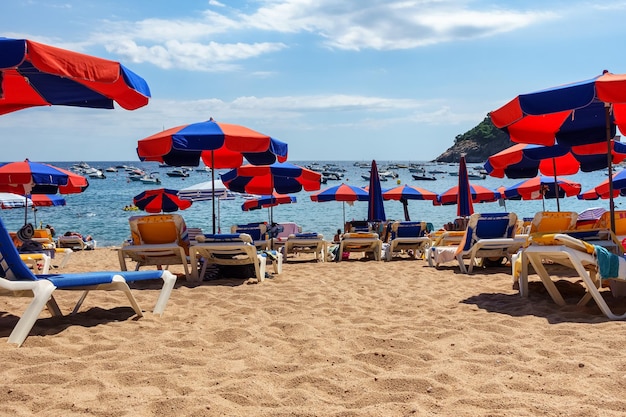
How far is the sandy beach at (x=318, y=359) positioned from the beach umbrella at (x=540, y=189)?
9333 millimetres

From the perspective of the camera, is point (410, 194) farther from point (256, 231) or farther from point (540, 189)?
point (256, 231)

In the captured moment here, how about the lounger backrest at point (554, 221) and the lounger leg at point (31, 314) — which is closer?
the lounger leg at point (31, 314)

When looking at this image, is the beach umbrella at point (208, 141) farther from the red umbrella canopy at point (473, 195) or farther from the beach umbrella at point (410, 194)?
the red umbrella canopy at point (473, 195)

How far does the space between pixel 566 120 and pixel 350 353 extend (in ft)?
15.2

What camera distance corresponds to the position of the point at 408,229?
1088 centimetres

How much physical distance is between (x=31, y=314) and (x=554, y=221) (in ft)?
16.8

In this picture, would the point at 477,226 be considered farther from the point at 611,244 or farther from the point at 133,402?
the point at 133,402

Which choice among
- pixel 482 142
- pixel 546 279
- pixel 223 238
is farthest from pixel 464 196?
pixel 482 142

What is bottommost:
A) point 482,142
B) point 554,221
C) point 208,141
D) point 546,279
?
point 546,279

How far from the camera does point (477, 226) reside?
7949mm

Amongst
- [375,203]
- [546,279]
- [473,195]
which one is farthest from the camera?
[473,195]

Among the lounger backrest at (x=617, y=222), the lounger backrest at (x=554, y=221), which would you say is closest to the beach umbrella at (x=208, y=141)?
the lounger backrest at (x=554, y=221)

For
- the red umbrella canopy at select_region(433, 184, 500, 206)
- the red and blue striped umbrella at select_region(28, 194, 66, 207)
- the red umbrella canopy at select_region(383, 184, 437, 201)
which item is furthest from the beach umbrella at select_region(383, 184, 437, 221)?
the red and blue striped umbrella at select_region(28, 194, 66, 207)

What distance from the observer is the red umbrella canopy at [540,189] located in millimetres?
14133
